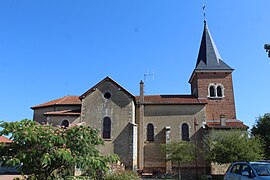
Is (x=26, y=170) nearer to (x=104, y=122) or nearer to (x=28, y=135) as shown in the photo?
(x=28, y=135)

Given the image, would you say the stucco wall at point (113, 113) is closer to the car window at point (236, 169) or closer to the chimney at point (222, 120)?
the chimney at point (222, 120)

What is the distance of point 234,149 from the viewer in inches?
878

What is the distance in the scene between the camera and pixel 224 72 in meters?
32.3

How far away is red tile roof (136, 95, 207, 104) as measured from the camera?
29.4 metres

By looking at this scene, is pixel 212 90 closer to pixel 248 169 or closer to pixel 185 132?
pixel 185 132

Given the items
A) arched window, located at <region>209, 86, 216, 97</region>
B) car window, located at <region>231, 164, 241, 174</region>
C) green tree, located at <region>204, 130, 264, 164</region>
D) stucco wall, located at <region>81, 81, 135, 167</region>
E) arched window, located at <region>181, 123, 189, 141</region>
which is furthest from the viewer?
arched window, located at <region>209, 86, 216, 97</region>

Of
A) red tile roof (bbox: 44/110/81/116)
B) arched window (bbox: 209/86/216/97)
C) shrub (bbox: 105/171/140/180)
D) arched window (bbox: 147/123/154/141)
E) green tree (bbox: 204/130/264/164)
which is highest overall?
arched window (bbox: 209/86/216/97)

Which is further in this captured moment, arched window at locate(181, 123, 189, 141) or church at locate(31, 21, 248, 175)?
arched window at locate(181, 123, 189, 141)

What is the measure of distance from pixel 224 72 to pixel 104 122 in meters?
17.0

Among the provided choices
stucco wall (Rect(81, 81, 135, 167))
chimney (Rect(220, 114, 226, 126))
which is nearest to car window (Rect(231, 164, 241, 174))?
stucco wall (Rect(81, 81, 135, 167))

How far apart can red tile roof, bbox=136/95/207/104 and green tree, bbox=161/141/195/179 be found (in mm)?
5375

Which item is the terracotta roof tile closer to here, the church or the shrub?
the church

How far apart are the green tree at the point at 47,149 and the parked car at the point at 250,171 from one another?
5.16 meters

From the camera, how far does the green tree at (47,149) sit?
7.54 metres
